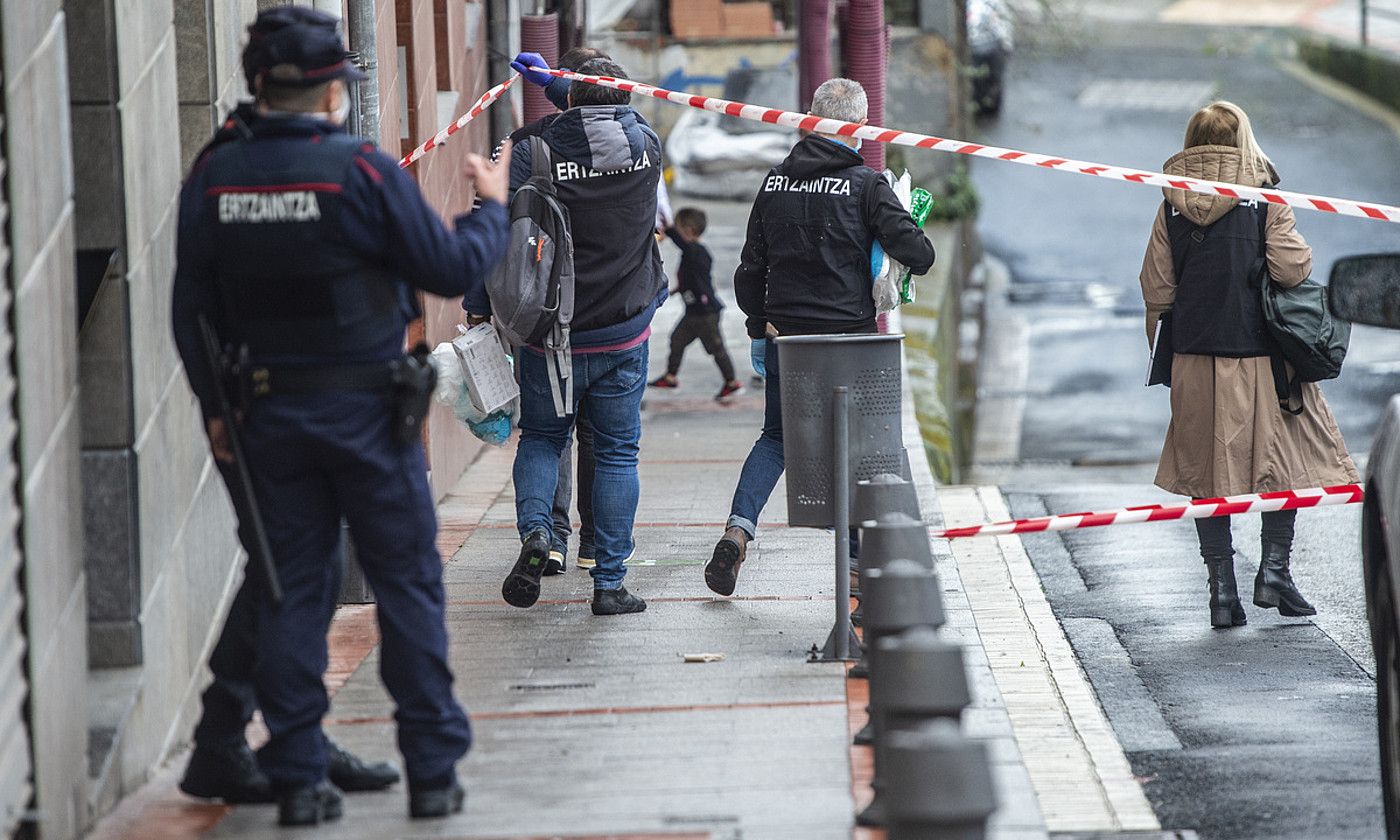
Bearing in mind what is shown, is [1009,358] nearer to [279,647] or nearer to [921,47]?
[921,47]

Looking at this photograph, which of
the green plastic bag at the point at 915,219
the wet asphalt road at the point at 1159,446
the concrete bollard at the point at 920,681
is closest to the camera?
the concrete bollard at the point at 920,681

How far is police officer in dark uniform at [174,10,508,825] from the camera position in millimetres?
4523

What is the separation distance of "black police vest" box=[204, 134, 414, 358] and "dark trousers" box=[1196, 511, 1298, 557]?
428 cm

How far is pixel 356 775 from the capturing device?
16.8 feet

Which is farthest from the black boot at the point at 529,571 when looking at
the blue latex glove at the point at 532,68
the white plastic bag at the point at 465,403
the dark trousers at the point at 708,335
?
the dark trousers at the point at 708,335

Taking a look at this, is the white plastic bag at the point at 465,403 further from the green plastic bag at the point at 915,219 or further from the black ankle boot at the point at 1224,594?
the black ankle boot at the point at 1224,594

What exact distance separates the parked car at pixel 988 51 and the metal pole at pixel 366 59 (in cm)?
2076

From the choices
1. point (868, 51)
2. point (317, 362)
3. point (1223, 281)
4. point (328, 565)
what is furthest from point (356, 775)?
point (868, 51)

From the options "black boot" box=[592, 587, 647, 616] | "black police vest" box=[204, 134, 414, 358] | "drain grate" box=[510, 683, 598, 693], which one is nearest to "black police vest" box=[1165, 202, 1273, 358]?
"black boot" box=[592, 587, 647, 616]

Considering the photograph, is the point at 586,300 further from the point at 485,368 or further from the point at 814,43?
the point at 814,43

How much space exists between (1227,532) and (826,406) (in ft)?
7.74

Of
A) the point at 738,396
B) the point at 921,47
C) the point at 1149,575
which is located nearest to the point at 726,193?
the point at 921,47

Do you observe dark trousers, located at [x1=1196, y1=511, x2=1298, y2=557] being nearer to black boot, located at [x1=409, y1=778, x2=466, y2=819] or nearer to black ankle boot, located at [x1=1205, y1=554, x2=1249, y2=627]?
black ankle boot, located at [x1=1205, y1=554, x2=1249, y2=627]

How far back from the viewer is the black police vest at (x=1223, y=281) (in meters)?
7.64
